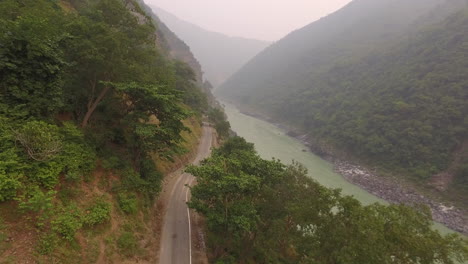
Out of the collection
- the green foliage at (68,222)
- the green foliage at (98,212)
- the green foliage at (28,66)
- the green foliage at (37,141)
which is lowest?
the green foliage at (98,212)

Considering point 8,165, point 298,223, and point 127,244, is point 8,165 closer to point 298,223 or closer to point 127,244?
point 127,244

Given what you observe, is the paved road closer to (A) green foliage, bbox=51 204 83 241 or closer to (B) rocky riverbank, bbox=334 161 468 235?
(A) green foliage, bbox=51 204 83 241

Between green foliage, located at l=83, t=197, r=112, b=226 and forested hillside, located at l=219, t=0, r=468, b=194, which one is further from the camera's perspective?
forested hillside, located at l=219, t=0, r=468, b=194

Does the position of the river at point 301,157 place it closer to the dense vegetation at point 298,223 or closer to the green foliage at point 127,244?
the dense vegetation at point 298,223

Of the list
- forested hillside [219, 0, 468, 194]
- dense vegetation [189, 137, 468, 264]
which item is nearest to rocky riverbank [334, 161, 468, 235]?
forested hillside [219, 0, 468, 194]

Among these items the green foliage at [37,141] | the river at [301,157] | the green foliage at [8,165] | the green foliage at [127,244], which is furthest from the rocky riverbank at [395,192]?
the green foliage at [8,165]

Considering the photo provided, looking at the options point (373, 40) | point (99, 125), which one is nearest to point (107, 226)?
point (99, 125)

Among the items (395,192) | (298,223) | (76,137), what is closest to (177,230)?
(298,223)
